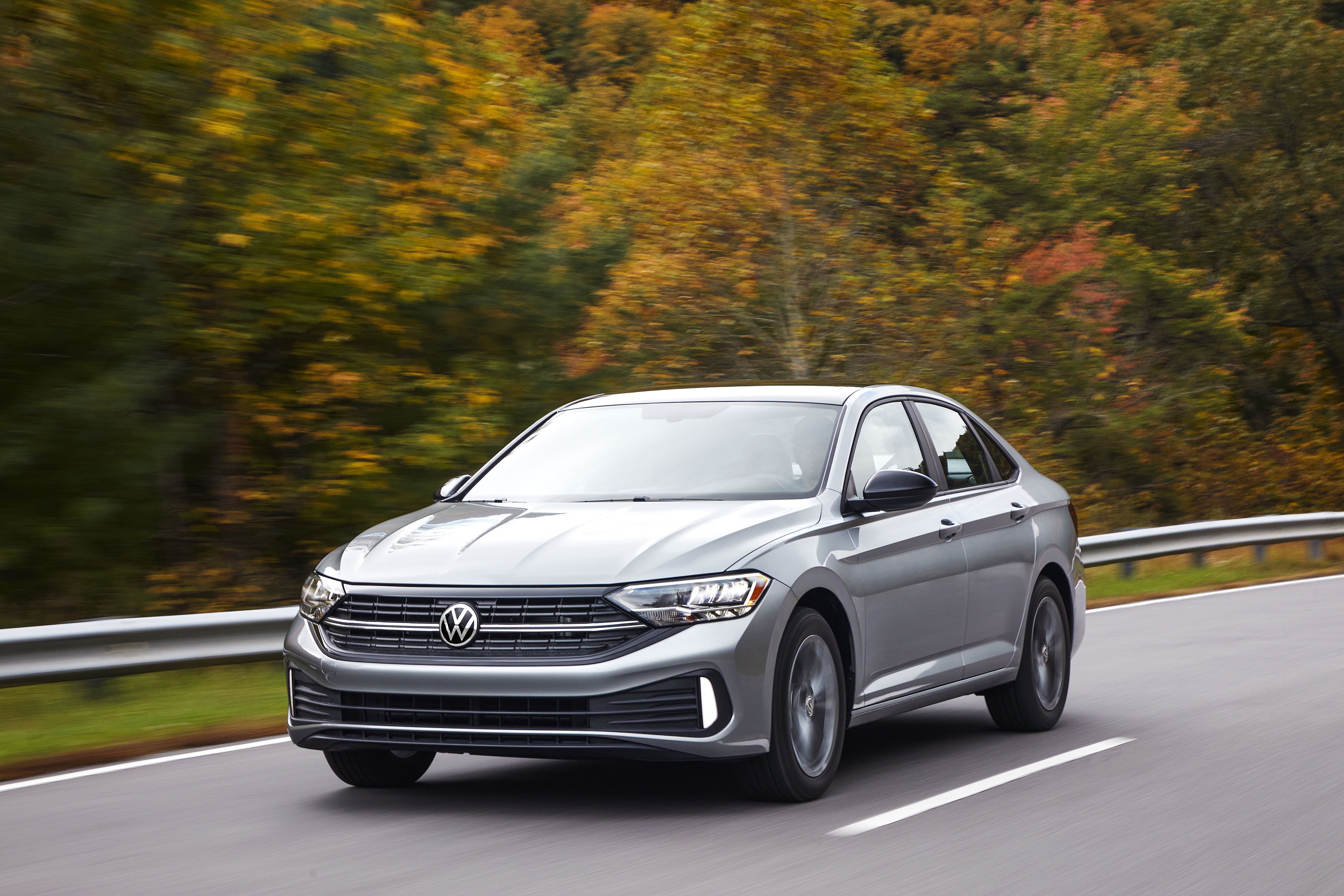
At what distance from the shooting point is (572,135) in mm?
24328

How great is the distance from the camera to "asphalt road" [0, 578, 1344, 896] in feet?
17.9

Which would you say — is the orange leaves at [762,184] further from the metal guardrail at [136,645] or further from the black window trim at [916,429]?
the black window trim at [916,429]

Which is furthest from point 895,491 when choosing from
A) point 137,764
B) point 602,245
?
point 602,245

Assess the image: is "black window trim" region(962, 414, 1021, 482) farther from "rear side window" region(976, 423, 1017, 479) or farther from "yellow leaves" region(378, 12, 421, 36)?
"yellow leaves" region(378, 12, 421, 36)

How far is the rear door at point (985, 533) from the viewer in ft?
26.5

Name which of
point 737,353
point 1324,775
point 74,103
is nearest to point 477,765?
point 1324,775

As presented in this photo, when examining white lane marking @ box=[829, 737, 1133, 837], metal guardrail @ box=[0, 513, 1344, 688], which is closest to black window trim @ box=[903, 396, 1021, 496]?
white lane marking @ box=[829, 737, 1133, 837]

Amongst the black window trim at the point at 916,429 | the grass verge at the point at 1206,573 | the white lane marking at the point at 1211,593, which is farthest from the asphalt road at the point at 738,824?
the grass verge at the point at 1206,573

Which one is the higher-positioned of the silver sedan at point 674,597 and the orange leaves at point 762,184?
the orange leaves at point 762,184

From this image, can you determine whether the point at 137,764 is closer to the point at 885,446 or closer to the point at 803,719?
the point at 803,719

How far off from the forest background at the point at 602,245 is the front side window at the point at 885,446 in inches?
60.5

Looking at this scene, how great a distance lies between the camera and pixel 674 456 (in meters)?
7.44

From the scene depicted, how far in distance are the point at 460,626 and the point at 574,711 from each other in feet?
1.68

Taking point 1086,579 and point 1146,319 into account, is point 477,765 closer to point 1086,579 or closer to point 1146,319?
point 1086,579
